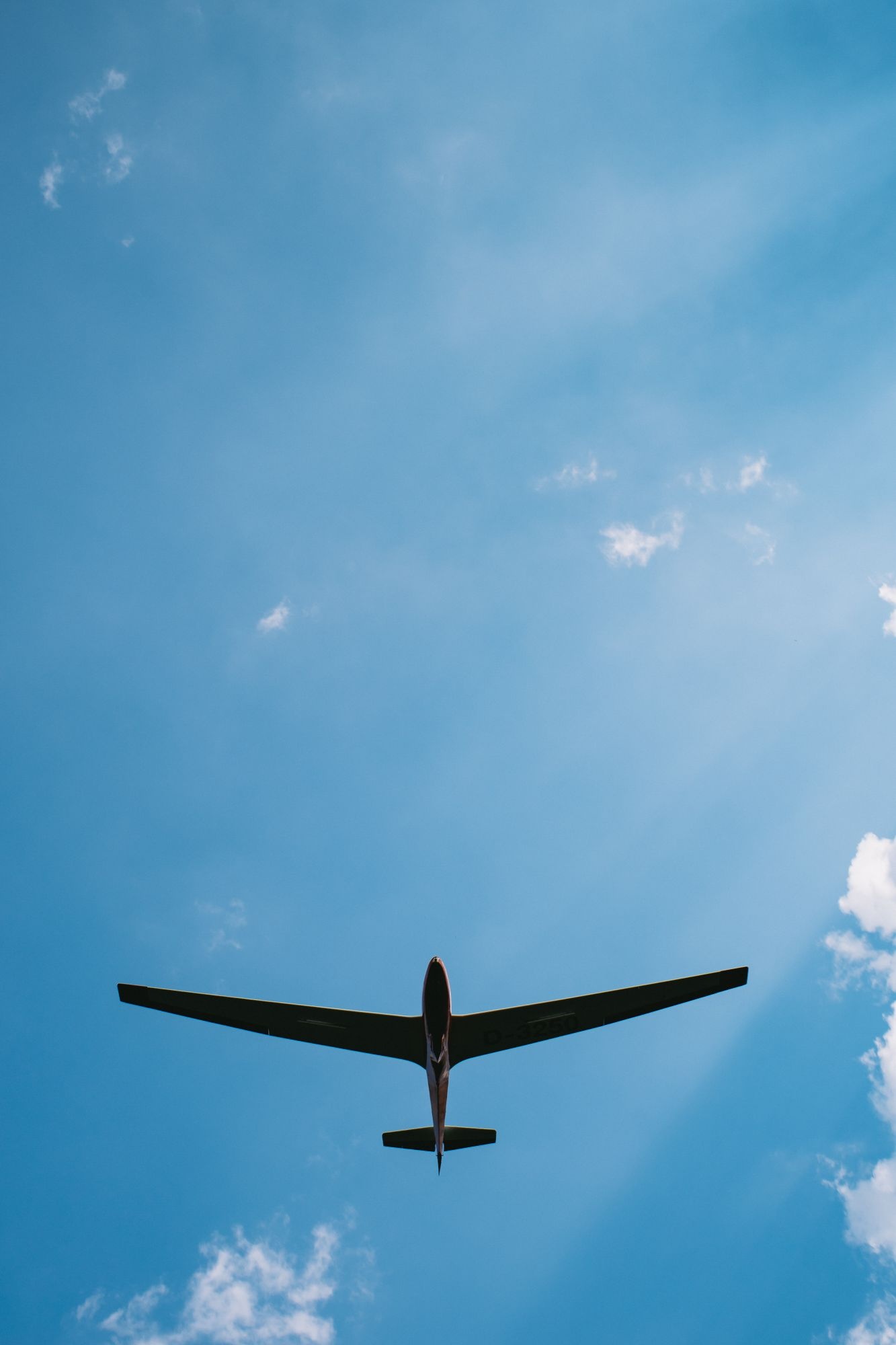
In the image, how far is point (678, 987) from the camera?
1506 inches

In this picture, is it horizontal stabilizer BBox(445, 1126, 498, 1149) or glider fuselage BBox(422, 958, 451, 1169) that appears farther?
horizontal stabilizer BBox(445, 1126, 498, 1149)

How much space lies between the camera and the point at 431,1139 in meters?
39.7

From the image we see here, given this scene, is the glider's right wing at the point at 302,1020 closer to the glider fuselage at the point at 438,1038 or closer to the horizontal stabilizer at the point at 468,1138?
the glider fuselage at the point at 438,1038

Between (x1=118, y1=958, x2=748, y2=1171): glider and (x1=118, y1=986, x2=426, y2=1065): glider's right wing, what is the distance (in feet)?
0.10

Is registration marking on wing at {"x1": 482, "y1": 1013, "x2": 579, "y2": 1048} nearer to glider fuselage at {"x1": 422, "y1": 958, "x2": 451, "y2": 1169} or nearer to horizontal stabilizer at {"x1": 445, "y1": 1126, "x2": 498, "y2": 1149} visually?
glider fuselage at {"x1": 422, "y1": 958, "x2": 451, "y2": 1169}

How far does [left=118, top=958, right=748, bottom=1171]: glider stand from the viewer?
3812 centimetres

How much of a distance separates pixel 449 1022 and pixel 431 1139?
6.84m

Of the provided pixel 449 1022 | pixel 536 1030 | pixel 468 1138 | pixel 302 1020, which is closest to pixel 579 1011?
pixel 536 1030

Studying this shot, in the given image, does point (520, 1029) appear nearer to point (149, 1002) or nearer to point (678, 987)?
point (678, 987)

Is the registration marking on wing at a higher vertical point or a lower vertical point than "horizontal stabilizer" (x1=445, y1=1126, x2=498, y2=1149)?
higher

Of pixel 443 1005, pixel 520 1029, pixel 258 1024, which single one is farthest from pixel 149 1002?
pixel 520 1029

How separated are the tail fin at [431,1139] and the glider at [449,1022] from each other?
46mm

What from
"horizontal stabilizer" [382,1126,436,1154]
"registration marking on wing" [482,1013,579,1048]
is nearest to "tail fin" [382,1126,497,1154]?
"horizontal stabilizer" [382,1126,436,1154]

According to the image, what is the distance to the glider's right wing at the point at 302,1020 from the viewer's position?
1505 inches
